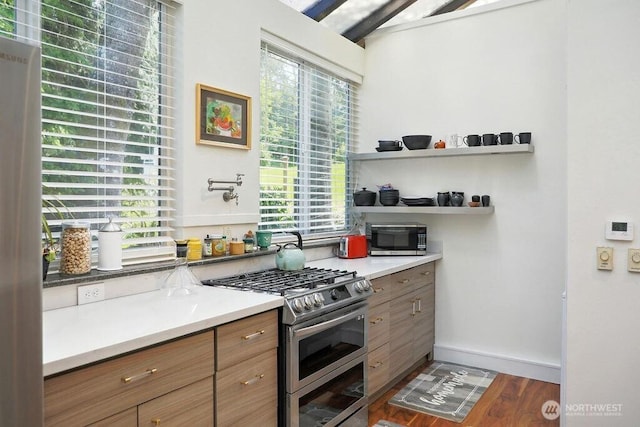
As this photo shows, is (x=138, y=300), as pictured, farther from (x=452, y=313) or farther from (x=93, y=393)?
(x=452, y=313)

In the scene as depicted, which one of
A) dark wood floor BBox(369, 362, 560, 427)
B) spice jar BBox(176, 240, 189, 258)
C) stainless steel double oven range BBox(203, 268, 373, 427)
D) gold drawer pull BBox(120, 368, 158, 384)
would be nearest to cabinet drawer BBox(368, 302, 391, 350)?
stainless steel double oven range BBox(203, 268, 373, 427)

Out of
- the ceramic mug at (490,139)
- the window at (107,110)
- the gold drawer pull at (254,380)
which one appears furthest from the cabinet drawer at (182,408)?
the ceramic mug at (490,139)

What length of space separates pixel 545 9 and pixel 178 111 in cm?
300

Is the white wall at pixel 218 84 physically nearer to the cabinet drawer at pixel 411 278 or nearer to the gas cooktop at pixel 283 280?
the gas cooktop at pixel 283 280

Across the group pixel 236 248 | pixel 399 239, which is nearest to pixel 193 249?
pixel 236 248

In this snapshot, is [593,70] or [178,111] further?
[178,111]

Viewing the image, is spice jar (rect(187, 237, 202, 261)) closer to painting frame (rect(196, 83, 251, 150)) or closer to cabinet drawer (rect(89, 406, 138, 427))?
painting frame (rect(196, 83, 251, 150))

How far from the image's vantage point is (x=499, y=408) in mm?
A: 3219

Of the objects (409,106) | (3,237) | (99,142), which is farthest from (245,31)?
(3,237)

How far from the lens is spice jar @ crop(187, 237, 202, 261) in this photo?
8.65 ft

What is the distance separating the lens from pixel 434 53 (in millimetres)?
4230

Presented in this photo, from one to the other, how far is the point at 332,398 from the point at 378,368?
70cm

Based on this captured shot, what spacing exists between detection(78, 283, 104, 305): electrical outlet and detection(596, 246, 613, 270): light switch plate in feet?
7.93

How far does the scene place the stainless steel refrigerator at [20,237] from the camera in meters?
1.10
